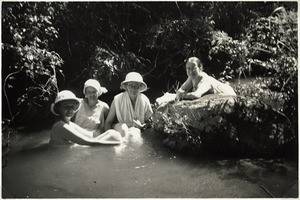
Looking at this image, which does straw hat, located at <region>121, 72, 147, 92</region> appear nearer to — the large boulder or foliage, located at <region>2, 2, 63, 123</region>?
the large boulder

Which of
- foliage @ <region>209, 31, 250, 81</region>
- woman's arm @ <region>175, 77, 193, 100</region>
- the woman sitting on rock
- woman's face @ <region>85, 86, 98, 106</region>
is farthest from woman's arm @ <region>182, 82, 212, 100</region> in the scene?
woman's face @ <region>85, 86, 98, 106</region>

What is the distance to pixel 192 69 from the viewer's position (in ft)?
16.9

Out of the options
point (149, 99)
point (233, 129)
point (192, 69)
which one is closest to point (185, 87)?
point (192, 69)

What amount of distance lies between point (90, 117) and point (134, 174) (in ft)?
3.53

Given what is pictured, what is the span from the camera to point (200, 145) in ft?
15.0

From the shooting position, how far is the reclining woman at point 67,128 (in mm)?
4570

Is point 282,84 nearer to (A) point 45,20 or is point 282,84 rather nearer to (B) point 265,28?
(B) point 265,28

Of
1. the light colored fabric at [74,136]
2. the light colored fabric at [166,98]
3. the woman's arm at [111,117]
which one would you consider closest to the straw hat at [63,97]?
the light colored fabric at [74,136]

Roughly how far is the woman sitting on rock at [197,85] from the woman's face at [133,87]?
0.55 m

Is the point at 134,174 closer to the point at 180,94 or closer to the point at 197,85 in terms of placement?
the point at 180,94

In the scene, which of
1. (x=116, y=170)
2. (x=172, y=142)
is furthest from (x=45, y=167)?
(x=172, y=142)

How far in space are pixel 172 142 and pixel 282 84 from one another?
5.04ft

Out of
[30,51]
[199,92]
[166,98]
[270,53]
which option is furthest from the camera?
[166,98]

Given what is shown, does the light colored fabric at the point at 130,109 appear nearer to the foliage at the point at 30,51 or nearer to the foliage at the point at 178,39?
the foliage at the point at 178,39
